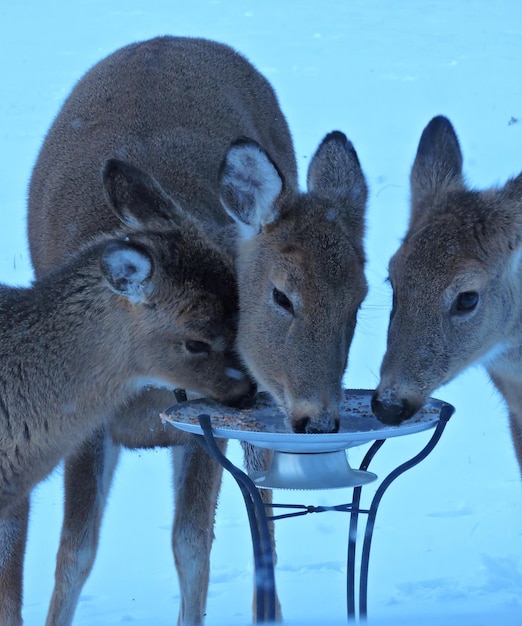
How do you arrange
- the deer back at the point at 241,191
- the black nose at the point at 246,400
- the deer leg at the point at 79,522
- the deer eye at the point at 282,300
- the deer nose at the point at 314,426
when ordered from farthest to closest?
1. the deer leg at the point at 79,522
2. the black nose at the point at 246,400
3. the deer eye at the point at 282,300
4. the deer back at the point at 241,191
5. the deer nose at the point at 314,426

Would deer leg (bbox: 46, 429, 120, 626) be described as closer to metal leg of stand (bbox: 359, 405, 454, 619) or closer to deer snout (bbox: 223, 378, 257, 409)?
deer snout (bbox: 223, 378, 257, 409)

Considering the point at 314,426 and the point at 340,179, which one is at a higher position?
the point at 340,179

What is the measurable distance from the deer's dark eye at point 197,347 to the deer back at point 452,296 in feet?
3.01

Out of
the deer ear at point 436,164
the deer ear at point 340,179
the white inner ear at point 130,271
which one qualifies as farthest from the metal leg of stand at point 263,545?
the deer ear at point 436,164

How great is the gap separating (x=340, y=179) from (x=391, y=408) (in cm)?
173

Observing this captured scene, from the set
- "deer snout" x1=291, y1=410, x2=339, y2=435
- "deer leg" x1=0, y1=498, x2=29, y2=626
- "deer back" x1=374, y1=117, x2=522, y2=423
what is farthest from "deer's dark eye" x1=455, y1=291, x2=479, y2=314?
"deer leg" x1=0, y1=498, x2=29, y2=626

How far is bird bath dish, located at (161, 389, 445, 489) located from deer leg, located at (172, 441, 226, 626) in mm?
1266

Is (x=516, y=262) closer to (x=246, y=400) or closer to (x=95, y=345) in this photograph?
(x=246, y=400)

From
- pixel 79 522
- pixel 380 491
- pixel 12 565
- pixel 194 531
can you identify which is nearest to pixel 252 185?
pixel 380 491

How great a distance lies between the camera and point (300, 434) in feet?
14.9

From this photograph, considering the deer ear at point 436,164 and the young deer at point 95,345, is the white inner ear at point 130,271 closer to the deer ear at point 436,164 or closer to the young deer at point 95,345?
the young deer at point 95,345

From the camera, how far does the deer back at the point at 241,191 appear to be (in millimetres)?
5352

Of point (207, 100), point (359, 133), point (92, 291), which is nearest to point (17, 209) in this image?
point (359, 133)

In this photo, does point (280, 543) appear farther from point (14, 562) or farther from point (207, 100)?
point (207, 100)
